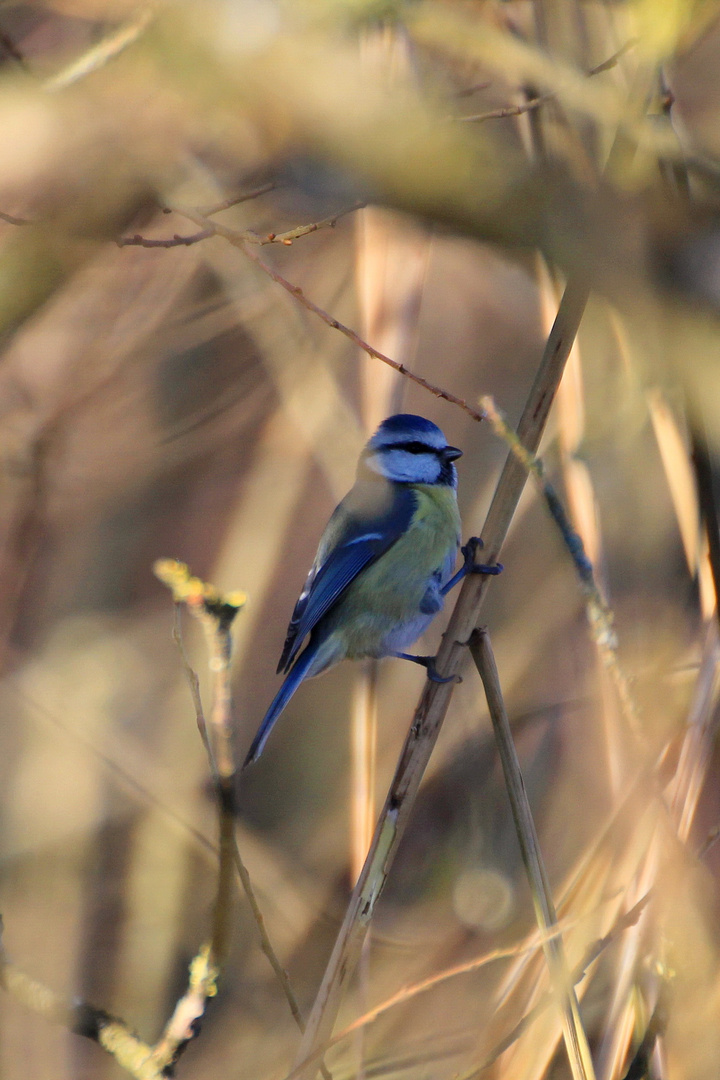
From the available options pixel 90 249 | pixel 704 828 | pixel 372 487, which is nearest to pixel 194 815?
pixel 372 487

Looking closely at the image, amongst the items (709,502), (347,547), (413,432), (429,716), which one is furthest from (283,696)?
(709,502)

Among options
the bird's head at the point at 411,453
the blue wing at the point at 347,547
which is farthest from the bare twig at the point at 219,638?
the bird's head at the point at 411,453

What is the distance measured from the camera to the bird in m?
1.85

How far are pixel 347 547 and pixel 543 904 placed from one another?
39.9 inches

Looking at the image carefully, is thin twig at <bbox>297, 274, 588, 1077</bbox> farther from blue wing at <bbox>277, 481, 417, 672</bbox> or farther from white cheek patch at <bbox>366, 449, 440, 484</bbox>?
white cheek patch at <bbox>366, 449, 440, 484</bbox>

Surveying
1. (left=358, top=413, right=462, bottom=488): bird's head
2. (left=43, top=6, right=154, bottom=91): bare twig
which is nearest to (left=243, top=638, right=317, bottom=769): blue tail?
(left=358, top=413, right=462, bottom=488): bird's head

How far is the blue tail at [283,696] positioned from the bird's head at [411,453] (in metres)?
0.48

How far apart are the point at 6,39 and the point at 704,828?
1.80 meters

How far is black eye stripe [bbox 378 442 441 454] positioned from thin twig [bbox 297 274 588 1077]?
847 millimetres

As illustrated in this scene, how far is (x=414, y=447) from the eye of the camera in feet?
Answer: 6.77

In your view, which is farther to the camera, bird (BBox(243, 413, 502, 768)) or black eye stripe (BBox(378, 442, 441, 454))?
black eye stripe (BBox(378, 442, 441, 454))

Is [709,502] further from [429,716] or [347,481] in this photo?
[347,481]

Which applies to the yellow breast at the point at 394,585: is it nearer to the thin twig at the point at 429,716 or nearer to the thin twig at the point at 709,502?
the thin twig at the point at 429,716

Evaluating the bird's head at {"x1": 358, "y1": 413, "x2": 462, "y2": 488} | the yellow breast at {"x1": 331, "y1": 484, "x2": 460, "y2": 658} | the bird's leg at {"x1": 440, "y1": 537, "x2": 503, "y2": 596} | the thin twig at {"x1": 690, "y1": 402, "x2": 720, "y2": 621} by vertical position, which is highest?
the bird's head at {"x1": 358, "y1": 413, "x2": 462, "y2": 488}
